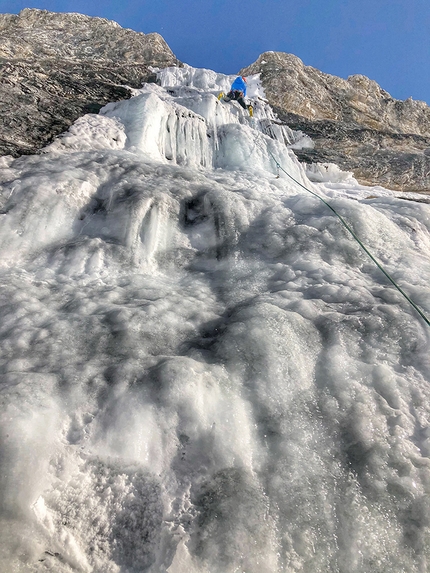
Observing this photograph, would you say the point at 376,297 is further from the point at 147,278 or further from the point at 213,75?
the point at 213,75

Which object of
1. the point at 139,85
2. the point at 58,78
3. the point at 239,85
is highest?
the point at 239,85

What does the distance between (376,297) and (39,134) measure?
629cm

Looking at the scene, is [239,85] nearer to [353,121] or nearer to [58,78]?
[353,121]

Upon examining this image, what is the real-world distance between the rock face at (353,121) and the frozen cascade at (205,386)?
7857mm

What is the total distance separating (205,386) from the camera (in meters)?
2.38

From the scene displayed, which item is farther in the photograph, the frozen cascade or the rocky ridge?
the rocky ridge

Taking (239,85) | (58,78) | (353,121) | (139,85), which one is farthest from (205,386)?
(353,121)

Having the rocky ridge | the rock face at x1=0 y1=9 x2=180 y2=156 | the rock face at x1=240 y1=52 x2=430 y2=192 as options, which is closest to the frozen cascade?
the rock face at x1=0 y1=9 x2=180 y2=156

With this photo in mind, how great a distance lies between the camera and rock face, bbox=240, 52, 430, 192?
11.8 meters

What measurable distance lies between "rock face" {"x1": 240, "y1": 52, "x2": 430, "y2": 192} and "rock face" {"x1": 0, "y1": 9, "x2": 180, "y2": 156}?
5.36m

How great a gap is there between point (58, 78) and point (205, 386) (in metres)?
9.18

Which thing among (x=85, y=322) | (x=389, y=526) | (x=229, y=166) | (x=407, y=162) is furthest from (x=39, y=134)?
(x=407, y=162)

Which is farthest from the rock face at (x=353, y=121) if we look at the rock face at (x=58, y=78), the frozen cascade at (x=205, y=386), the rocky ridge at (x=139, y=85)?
the frozen cascade at (x=205, y=386)

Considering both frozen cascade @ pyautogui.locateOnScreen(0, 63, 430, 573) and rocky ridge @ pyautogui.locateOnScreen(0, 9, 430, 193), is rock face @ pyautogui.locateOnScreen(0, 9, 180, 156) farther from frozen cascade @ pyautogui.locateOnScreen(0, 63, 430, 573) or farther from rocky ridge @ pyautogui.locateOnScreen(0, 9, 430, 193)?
frozen cascade @ pyautogui.locateOnScreen(0, 63, 430, 573)
